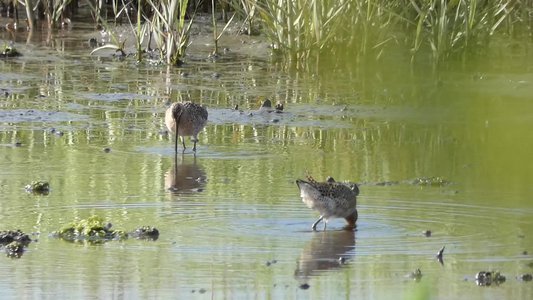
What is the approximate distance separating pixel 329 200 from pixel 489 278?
158 centimetres

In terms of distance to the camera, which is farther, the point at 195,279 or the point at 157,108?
the point at 157,108

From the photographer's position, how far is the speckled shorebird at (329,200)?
805 cm

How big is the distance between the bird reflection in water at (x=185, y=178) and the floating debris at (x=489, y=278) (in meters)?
3.07

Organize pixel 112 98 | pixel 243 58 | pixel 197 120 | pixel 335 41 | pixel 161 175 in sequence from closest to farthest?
pixel 161 175 → pixel 197 120 → pixel 112 98 → pixel 335 41 → pixel 243 58

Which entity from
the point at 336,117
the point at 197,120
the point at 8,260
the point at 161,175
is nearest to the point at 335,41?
the point at 336,117

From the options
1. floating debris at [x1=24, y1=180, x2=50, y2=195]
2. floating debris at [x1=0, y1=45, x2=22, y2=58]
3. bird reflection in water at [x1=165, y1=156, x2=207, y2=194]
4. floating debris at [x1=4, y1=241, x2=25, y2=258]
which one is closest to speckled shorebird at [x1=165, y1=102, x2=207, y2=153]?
bird reflection in water at [x1=165, y1=156, x2=207, y2=194]

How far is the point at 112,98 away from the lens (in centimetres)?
1415

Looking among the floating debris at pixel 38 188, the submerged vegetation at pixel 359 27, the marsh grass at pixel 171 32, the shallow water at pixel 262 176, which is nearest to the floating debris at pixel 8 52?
the shallow water at pixel 262 176

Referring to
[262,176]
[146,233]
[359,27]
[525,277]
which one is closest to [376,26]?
[359,27]

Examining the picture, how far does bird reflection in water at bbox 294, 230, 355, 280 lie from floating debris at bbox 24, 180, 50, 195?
212 centimetres

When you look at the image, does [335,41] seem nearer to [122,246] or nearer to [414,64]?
[414,64]

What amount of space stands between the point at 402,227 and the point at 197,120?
146 inches

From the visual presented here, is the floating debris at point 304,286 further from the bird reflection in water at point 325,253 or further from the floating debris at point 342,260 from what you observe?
the floating debris at point 342,260

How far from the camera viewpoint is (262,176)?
997 cm
